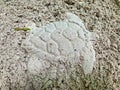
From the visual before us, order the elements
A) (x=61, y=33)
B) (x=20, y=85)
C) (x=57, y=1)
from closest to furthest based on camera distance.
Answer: (x=20, y=85)
(x=61, y=33)
(x=57, y=1)

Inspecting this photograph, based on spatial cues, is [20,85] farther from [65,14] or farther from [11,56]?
[65,14]

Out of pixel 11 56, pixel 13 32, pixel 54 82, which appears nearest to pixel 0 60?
pixel 11 56

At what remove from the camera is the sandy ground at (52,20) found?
4.27 ft

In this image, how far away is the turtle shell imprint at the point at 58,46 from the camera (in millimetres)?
1319

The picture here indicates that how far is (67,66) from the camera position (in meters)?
Answer: 1.32

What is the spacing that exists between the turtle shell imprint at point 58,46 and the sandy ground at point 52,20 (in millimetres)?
34

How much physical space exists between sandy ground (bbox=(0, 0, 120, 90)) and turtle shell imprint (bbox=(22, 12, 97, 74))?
3 centimetres

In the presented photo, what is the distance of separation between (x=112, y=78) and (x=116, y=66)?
0.06 m

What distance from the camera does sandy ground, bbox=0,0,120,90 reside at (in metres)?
1.30

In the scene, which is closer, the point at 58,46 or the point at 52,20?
the point at 58,46

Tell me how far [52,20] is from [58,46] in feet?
0.57

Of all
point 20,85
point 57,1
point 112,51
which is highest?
point 57,1

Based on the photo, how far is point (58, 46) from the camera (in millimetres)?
1352

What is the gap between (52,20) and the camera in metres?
1.46
